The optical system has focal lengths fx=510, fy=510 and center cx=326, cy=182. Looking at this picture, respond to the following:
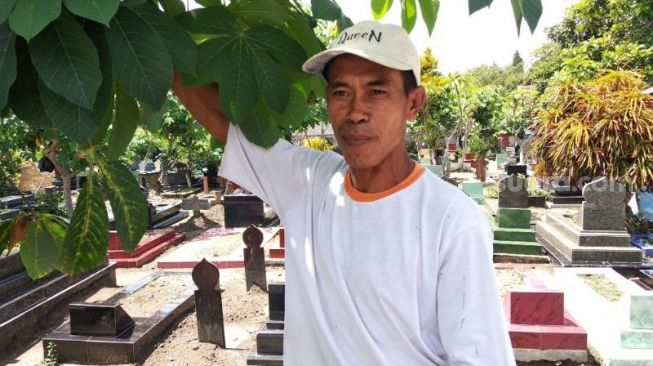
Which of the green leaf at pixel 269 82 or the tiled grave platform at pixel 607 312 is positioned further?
the tiled grave platform at pixel 607 312

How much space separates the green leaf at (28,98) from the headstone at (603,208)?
28.9ft

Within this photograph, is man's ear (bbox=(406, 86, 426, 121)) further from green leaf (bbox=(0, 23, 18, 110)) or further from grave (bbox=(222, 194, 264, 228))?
grave (bbox=(222, 194, 264, 228))

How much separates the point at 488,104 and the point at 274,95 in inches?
797

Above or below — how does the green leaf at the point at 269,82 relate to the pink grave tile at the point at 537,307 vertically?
above

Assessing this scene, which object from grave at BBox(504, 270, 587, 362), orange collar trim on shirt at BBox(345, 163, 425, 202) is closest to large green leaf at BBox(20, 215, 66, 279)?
orange collar trim on shirt at BBox(345, 163, 425, 202)

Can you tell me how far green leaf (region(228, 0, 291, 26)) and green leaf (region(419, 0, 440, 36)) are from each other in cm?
45

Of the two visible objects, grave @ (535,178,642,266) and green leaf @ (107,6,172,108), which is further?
grave @ (535,178,642,266)

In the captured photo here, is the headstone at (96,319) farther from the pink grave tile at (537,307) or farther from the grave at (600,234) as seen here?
the grave at (600,234)

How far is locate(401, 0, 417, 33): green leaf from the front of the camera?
1.66 meters

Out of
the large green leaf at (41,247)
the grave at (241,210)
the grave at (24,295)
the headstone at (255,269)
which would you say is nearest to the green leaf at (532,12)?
the large green leaf at (41,247)

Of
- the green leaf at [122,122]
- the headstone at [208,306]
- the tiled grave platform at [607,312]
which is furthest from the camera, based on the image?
the headstone at [208,306]

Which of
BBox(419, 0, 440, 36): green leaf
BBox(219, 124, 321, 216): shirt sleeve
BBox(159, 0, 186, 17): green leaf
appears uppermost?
BBox(419, 0, 440, 36): green leaf

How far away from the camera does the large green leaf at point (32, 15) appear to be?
73cm

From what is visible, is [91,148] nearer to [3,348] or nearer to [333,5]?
[333,5]
